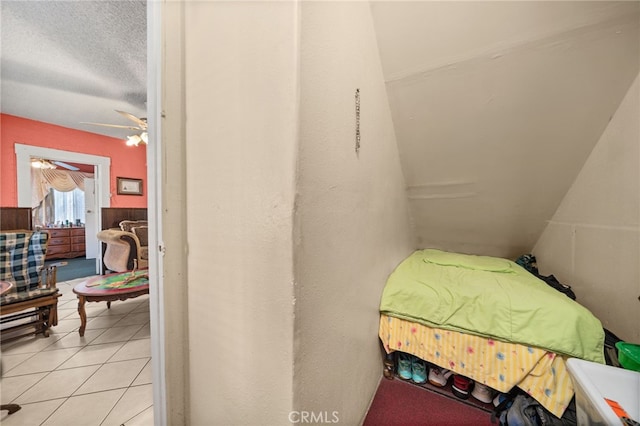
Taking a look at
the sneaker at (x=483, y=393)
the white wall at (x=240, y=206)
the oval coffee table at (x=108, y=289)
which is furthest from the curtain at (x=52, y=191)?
the sneaker at (x=483, y=393)

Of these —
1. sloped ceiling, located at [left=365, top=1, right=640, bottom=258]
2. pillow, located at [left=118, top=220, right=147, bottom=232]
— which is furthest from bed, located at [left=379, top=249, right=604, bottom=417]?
pillow, located at [left=118, top=220, right=147, bottom=232]

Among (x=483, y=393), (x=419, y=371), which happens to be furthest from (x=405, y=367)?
(x=483, y=393)

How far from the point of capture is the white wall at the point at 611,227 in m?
1.08

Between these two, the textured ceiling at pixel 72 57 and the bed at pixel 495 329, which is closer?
the bed at pixel 495 329

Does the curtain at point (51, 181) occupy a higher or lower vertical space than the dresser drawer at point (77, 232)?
higher

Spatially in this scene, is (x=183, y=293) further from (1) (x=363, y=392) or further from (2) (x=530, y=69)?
(2) (x=530, y=69)

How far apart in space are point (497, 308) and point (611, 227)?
774mm

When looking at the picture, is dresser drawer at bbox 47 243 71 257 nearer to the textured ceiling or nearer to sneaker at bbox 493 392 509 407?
the textured ceiling

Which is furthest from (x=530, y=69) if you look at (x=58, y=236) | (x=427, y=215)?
(x=58, y=236)

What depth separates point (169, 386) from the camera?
773 millimetres

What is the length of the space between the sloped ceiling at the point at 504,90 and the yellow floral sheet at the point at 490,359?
1.08 metres

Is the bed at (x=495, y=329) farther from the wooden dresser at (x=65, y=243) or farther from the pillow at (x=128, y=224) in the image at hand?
the wooden dresser at (x=65, y=243)

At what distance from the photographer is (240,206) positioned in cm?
66

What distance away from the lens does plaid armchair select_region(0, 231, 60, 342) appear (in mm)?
1867
